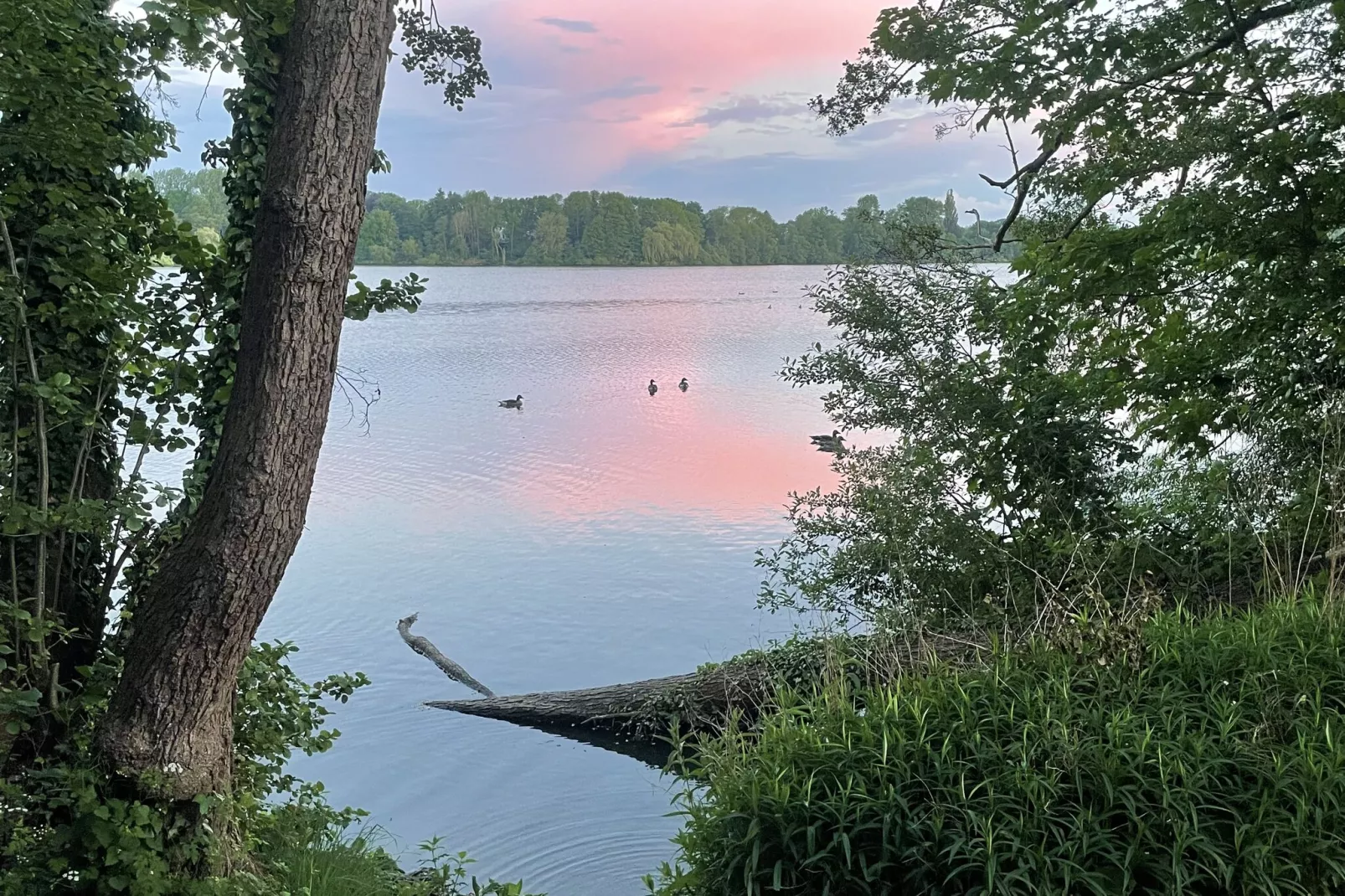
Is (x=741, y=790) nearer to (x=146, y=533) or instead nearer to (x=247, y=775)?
(x=247, y=775)

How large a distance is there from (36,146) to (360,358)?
25724 mm

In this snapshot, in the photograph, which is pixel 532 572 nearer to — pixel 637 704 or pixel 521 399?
pixel 637 704

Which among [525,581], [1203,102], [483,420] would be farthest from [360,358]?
[1203,102]

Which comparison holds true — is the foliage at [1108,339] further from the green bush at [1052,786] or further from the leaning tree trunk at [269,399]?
the leaning tree trunk at [269,399]

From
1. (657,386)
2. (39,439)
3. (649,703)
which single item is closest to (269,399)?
(39,439)

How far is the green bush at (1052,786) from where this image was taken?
2.87 meters

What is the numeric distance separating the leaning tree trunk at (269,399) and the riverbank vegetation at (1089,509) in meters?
1.75

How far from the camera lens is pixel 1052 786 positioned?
3080 millimetres

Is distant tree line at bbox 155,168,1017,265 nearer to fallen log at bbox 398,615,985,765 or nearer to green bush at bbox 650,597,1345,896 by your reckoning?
fallen log at bbox 398,615,985,765

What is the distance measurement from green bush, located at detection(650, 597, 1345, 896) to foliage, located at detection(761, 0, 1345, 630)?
83 cm

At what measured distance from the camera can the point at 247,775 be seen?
3744 mm

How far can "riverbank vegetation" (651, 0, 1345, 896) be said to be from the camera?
3076 millimetres

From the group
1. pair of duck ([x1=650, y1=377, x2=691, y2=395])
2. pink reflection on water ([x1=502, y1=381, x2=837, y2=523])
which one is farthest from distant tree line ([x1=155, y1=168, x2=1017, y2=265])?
pink reflection on water ([x1=502, y1=381, x2=837, y2=523])

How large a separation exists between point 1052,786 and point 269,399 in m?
2.80
